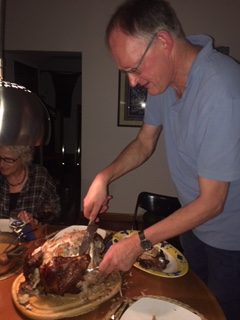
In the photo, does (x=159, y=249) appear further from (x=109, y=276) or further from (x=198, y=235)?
(x=109, y=276)

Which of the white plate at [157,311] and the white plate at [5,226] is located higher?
the white plate at [5,226]

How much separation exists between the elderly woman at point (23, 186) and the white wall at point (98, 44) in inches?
72.8

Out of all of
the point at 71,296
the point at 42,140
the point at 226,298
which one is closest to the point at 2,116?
the point at 42,140

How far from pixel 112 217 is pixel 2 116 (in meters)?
3.31

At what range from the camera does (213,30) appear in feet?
11.7

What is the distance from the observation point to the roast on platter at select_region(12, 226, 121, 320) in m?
0.99

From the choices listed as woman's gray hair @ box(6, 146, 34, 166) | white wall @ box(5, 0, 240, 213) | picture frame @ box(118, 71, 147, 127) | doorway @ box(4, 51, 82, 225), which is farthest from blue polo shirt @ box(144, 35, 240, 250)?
doorway @ box(4, 51, 82, 225)

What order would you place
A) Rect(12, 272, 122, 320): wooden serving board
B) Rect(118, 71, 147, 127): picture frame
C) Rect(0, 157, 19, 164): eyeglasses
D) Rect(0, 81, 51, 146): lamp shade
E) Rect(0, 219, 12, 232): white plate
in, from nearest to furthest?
Rect(0, 81, 51, 146): lamp shade
Rect(12, 272, 122, 320): wooden serving board
Rect(0, 219, 12, 232): white plate
Rect(0, 157, 19, 164): eyeglasses
Rect(118, 71, 147, 127): picture frame

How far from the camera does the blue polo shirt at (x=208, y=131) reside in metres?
1.01

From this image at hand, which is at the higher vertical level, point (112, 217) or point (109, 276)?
point (109, 276)

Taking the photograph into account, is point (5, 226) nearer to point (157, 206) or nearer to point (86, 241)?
point (86, 241)

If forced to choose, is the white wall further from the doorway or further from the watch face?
the watch face

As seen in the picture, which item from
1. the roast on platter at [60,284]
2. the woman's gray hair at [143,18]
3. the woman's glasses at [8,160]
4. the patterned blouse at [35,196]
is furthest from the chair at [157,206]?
the woman's gray hair at [143,18]

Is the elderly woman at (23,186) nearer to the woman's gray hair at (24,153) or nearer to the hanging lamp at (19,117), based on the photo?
the woman's gray hair at (24,153)
